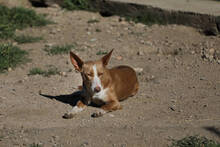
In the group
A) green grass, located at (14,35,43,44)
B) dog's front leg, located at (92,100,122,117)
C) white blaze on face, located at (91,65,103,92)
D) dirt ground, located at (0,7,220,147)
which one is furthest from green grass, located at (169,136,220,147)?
green grass, located at (14,35,43,44)

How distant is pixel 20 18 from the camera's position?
10797 mm

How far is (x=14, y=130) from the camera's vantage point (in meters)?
6.10

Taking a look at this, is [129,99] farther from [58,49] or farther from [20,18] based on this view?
[20,18]

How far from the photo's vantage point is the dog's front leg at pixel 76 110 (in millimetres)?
6551

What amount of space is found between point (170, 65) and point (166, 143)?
10.6ft

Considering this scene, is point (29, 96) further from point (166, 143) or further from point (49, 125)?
point (166, 143)

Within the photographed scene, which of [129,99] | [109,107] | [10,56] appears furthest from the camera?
[10,56]

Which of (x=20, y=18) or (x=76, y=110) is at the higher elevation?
(x=20, y=18)

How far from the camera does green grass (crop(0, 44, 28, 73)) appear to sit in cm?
858

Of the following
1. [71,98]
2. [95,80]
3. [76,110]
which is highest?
[95,80]

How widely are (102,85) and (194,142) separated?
1797mm

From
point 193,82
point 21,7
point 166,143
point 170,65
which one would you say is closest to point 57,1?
point 21,7

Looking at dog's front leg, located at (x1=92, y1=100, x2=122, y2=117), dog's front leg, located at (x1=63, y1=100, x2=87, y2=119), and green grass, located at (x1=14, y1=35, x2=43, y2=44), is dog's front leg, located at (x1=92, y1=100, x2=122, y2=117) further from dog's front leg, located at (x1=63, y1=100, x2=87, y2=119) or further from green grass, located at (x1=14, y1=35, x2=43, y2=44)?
green grass, located at (x1=14, y1=35, x2=43, y2=44)

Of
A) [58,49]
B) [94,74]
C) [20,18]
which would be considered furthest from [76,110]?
[20,18]
